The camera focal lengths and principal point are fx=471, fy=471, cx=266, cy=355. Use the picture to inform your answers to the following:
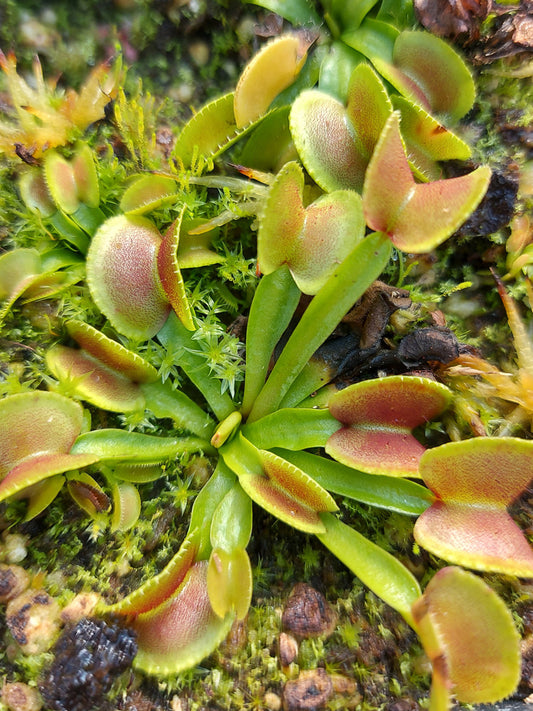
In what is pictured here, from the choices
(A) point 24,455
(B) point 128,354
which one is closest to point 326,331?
(B) point 128,354

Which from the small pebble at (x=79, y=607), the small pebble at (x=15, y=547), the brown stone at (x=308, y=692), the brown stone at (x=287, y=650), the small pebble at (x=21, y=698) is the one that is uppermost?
the small pebble at (x=15, y=547)

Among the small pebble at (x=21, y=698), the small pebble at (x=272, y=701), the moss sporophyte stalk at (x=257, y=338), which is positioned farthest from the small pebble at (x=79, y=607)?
the small pebble at (x=272, y=701)

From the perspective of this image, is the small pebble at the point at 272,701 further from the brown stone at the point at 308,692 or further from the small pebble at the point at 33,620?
the small pebble at the point at 33,620

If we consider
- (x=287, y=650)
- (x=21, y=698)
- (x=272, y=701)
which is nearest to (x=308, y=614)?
(x=287, y=650)

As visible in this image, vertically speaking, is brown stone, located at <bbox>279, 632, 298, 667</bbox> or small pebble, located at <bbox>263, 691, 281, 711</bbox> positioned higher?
brown stone, located at <bbox>279, 632, 298, 667</bbox>

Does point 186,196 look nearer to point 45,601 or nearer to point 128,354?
point 128,354

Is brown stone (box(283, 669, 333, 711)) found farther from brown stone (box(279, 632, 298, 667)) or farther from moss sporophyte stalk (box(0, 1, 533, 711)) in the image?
moss sporophyte stalk (box(0, 1, 533, 711))

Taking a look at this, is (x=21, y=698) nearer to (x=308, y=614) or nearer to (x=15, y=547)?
(x=15, y=547)

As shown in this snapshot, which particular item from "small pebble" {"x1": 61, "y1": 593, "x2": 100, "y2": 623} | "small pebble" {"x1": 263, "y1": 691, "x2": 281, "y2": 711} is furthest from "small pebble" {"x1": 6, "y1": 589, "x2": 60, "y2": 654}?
"small pebble" {"x1": 263, "y1": 691, "x2": 281, "y2": 711}
